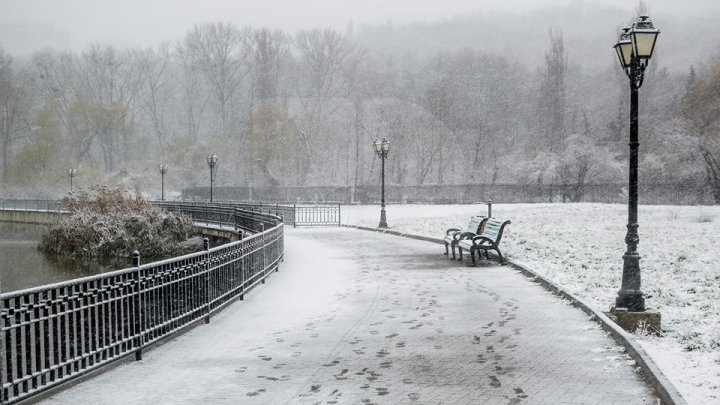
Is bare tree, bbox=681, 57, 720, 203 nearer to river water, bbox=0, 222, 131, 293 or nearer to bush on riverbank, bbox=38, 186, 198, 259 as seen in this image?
bush on riverbank, bbox=38, 186, 198, 259

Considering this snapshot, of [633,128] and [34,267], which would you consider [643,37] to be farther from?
[34,267]

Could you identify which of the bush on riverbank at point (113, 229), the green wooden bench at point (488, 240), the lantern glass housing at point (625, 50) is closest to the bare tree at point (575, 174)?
the bush on riverbank at point (113, 229)

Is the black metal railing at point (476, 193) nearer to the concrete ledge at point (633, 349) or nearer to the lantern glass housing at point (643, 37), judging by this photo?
the concrete ledge at point (633, 349)

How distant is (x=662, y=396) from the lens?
6188 millimetres

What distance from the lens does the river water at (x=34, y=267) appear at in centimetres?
2397

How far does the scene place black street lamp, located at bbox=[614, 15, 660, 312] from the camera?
9.35 m

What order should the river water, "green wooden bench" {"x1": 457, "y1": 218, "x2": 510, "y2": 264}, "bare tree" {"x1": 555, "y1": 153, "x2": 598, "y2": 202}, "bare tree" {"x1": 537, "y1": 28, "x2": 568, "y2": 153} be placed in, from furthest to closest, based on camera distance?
1. "bare tree" {"x1": 537, "y1": 28, "x2": 568, "y2": 153}
2. "bare tree" {"x1": 555, "y1": 153, "x2": 598, "y2": 202}
3. the river water
4. "green wooden bench" {"x1": 457, "y1": 218, "x2": 510, "y2": 264}

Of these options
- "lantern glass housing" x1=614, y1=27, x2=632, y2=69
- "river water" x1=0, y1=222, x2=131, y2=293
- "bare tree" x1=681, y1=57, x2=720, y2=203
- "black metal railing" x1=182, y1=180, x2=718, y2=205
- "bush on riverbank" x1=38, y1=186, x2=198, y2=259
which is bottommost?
"river water" x1=0, y1=222, x2=131, y2=293

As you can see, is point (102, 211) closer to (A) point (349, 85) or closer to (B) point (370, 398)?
(B) point (370, 398)

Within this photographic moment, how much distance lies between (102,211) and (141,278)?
83.8 ft

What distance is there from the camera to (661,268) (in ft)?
45.8

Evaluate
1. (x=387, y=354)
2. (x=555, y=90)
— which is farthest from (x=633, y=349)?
(x=555, y=90)

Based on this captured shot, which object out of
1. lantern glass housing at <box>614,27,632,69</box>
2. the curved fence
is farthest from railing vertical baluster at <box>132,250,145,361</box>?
lantern glass housing at <box>614,27,632,69</box>

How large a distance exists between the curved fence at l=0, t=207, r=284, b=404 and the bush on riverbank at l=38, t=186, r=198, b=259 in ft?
66.6
